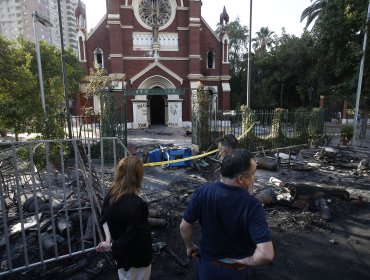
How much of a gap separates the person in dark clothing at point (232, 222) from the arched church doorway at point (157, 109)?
25.8m

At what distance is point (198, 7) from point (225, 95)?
8.97m

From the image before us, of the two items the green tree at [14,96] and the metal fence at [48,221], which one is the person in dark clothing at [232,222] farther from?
the green tree at [14,96]

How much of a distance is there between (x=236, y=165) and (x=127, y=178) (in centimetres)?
109

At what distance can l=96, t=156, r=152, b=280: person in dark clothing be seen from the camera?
2381 millimetres

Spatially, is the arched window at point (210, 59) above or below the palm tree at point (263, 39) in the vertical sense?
below

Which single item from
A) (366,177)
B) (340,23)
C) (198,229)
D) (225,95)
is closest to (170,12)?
(225,95)

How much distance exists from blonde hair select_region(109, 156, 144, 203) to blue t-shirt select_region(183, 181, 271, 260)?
60cm

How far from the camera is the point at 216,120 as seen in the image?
12148 millimetres

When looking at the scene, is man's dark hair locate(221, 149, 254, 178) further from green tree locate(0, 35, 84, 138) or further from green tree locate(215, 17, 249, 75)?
green tree locate(215, 17, 249, 75)

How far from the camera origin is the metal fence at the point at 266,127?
12531 millimetres

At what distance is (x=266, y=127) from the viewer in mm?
14008

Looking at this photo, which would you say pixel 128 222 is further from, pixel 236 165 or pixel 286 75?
pixel 286 75

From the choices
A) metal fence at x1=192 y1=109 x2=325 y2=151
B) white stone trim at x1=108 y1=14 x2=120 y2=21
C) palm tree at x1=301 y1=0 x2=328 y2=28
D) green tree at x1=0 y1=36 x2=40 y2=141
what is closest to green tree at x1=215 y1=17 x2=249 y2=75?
palm tree at x1=301 y1=0 x2=328 y2=28

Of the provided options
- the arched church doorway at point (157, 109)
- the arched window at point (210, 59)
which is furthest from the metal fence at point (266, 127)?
the arched church doorway at point (157, 109)
